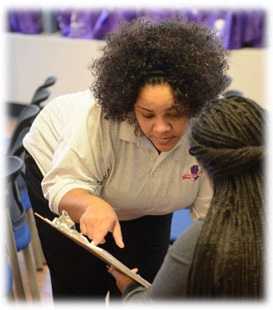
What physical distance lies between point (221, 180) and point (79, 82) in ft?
11.6

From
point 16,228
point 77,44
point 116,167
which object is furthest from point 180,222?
point 77,44

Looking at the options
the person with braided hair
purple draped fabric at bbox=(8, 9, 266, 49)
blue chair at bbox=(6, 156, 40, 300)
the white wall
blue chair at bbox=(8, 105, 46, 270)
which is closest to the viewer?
the person with braided hair

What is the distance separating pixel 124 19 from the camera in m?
2.95

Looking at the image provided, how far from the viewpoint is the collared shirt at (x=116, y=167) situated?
4.12ft

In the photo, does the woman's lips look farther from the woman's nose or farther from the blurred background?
the blurred background

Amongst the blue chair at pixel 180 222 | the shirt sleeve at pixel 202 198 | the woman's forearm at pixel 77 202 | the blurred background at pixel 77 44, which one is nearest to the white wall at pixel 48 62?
the blurred background at pixel 77 44

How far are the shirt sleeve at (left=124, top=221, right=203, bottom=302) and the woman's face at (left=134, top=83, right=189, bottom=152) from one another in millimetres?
311

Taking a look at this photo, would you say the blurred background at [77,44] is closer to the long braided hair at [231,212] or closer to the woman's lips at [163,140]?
the woman's lips at [163,140]

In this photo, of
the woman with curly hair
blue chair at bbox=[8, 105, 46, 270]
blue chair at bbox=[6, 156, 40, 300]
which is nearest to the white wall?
blue chair at bbox=[8, 105, 46, 270]

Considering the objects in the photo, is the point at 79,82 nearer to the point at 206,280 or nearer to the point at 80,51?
the point at 80,51

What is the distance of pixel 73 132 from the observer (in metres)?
1.28

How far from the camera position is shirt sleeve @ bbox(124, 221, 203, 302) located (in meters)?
0.88
